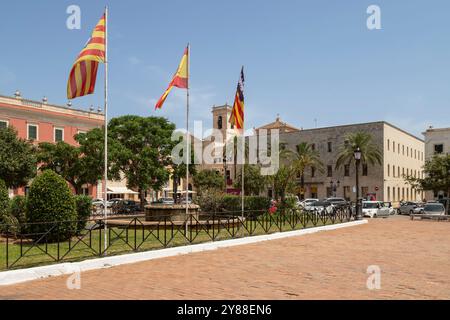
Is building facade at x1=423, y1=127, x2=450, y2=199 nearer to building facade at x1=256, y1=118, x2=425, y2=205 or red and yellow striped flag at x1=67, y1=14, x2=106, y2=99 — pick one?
building facade at x1=256, y1=118, x2=425, y2=205

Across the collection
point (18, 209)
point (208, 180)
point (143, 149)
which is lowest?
point (18, 209)

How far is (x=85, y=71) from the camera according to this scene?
448 inches

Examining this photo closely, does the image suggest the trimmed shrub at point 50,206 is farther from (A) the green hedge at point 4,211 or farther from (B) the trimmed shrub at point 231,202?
(B) the trimmed shrub at point 231,202

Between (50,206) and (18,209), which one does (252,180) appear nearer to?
(18,209)

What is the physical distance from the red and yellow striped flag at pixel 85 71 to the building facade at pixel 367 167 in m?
43.7

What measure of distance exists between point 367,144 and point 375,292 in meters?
47.2

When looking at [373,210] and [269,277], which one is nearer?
[269,277]

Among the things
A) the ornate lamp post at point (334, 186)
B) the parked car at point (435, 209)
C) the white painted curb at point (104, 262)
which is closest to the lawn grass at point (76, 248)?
the white painted curb at point (104, 262)

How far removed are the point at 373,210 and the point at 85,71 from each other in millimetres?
28575

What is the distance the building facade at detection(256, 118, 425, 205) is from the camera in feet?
179

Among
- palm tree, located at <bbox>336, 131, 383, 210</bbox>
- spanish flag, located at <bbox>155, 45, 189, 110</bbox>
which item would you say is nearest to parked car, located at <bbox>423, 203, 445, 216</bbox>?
palm tree, located at <bbox>336, 131, 383, 210</bbox>

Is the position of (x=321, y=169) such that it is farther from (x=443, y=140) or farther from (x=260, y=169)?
(x=443, y=140)

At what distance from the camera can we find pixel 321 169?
2317 inches

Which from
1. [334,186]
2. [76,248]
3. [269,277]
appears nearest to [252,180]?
[334,186]
